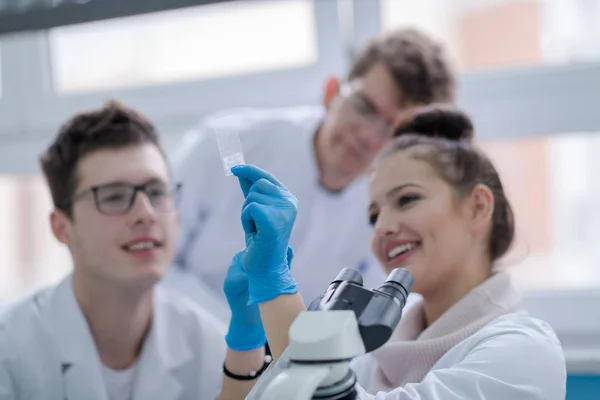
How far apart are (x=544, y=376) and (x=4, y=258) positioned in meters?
2.44

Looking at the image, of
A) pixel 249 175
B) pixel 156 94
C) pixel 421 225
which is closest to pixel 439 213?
pixel 421 225

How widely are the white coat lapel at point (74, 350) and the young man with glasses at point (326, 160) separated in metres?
0.41

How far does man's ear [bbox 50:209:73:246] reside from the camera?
4.94ft

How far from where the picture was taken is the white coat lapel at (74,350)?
136cm

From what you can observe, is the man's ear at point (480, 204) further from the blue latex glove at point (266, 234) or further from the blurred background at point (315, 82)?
the blurred background at point (315, 82)

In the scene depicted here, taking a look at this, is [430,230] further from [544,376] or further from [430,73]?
[430,73]

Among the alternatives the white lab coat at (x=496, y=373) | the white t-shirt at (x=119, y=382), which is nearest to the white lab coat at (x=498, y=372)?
the white lab coat at (x=496, y=373)

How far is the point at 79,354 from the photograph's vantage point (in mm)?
1401

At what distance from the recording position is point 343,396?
0.81 meters

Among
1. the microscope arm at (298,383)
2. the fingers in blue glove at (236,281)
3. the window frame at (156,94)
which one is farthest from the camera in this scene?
the window frame at (156,94)

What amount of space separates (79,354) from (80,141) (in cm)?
50

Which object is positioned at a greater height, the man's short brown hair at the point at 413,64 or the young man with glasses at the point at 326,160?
the man's short brown hair at the point at 413,64

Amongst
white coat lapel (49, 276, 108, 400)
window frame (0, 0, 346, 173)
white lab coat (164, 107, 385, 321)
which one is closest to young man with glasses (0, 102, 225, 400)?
white coat lapel (49, 276, 108, 400)

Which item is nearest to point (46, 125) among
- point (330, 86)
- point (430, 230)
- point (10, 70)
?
point (10, 70)
